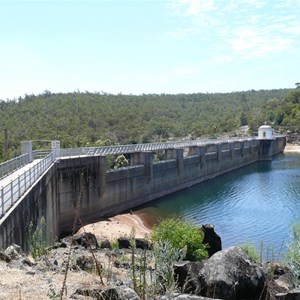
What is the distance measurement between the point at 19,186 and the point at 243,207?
2783cm

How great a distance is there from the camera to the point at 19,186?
16.2m

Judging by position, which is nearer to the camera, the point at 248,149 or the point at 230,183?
the point at 230,183

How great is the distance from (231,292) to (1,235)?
7026 mm

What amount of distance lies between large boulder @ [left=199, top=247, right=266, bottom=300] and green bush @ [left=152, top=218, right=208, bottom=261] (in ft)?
29.0

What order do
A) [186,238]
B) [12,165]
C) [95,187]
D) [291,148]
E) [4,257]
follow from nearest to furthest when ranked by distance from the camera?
1. [4,257]
2. [186,238]
3. [12,165]
4. [95,187]
5. [291,148]

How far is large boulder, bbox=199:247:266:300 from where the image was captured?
28.8ft

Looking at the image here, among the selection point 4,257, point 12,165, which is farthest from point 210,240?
point 4,257

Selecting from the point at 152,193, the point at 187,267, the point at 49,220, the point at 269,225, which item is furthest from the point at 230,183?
the point at 187,267

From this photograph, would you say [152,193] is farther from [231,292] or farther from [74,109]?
[74,109]

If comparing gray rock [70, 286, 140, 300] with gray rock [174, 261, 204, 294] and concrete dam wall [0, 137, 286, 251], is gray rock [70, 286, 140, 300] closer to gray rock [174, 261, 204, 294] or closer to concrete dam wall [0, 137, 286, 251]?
gray rock [174, 261, 204, 294]

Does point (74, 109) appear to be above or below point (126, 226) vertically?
above

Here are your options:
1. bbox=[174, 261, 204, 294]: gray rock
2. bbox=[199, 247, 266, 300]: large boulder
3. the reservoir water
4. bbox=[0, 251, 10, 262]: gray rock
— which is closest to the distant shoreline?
the reservoir water

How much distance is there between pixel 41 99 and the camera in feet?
515

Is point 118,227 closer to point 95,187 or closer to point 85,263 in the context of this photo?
point 95,187
